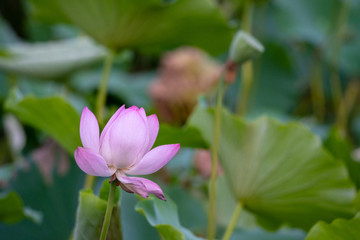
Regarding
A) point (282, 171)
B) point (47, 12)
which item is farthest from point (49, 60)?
point (282, 171)

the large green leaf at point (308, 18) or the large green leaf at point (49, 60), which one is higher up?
the large green leaf at point (49, 60)

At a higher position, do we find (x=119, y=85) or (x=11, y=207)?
(x=11, y=207)

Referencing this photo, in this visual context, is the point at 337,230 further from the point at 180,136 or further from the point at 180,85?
the point at 180,85

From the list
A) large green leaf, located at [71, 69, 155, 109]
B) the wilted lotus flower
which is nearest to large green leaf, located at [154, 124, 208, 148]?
the wilted lotus flower

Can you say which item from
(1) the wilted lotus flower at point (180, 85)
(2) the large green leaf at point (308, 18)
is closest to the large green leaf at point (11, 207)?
(1) the wilted lotus flower at point (180, 85)

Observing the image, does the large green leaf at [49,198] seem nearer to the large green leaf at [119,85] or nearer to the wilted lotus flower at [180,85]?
the wilted lotus flower at [180,85]

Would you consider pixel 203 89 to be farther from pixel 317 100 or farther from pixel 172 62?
pixel 317 100

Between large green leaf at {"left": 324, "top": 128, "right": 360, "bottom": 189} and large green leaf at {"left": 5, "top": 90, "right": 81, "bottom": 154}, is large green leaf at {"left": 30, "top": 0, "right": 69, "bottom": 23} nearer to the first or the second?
large green leaf at {"left": 5, "top": 90, "right": 81, "bottom": 154}

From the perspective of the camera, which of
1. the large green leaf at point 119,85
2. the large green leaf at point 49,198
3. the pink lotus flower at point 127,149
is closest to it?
Answer: the pink lotus flower at point 127,149
